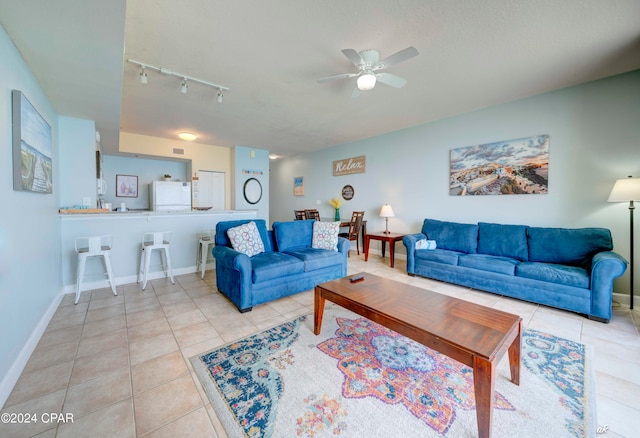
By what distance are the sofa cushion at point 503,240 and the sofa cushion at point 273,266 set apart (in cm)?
273

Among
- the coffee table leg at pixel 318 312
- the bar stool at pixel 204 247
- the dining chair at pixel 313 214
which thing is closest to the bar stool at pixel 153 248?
the bar stool at pixel 204 247

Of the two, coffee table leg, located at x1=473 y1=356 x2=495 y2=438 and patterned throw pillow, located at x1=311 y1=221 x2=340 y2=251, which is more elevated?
patterned throw pillow, located at x1=311 y1=221 x2=340 y2=251

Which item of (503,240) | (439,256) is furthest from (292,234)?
(503,240)

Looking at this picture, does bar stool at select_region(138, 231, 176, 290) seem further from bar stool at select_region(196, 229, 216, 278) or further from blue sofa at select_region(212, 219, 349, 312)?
blue sofa at select_region(212, 219, 349, 312)

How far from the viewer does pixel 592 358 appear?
188 centimetres

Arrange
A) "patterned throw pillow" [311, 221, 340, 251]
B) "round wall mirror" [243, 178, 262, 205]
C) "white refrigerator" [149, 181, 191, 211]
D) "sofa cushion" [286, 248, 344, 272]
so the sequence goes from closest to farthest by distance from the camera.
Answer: "sofa cushion" [286, 248, 344, 272] → "patterned throw pillow" [311, 221, 340, 251] → "white refrigerator" [149, 181, 191, 211] → "round wall mirror" [243, 178, 262, 205]

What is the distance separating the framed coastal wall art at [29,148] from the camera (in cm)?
179

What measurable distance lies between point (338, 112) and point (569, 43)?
271cm

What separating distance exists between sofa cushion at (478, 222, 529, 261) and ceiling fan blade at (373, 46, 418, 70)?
279 cm

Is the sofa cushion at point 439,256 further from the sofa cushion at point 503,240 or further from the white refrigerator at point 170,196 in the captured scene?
the white refrigerator at point 170,196

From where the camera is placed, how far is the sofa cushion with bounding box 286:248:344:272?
10.3 ft

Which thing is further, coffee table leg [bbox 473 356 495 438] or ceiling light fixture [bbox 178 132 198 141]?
ceiling light fixture [bbox 178 132 198 141]

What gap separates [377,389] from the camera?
156 cm

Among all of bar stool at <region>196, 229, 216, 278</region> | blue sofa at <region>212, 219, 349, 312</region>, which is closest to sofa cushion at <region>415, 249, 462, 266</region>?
blue sofa at <region>212, 219, 349, 312</region>
